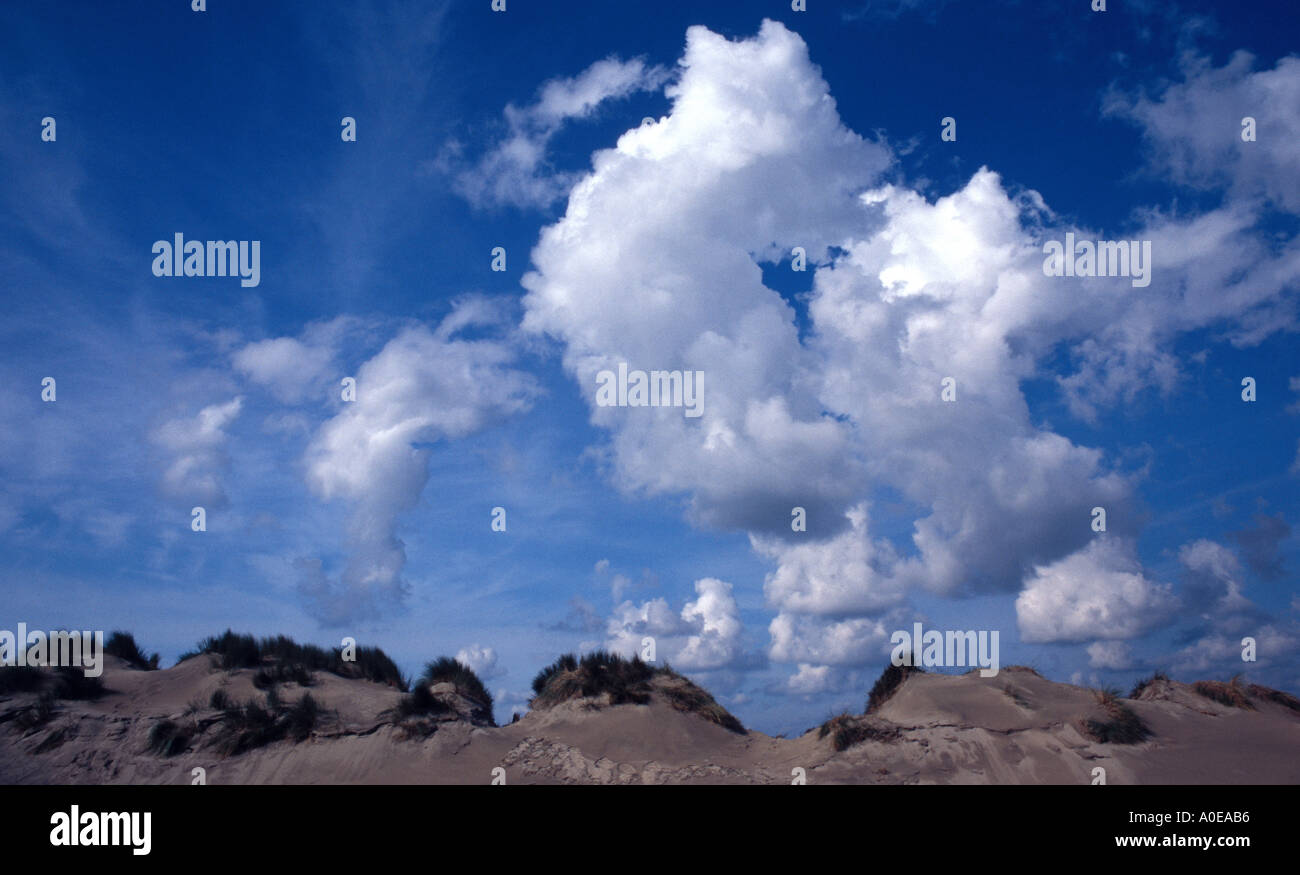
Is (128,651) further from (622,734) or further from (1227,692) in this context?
(1227,692)

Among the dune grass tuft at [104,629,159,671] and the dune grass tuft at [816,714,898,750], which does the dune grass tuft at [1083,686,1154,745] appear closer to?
the dune grass tuft at [816,714,898,750]

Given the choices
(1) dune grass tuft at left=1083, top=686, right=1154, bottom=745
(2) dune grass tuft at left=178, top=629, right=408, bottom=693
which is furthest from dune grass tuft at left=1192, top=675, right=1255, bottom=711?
(2) dune grass tuft at left=178, top=629, right=408, bottom=693

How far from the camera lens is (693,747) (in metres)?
21.1

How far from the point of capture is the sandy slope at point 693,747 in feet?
59.3

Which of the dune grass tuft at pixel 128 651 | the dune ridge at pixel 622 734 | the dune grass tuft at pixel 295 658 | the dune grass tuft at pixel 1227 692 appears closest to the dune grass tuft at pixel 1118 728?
the dune ridge at pixel 622 734

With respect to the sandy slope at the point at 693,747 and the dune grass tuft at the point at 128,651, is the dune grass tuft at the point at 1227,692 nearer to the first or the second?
the sandy slope at the point at 693,747

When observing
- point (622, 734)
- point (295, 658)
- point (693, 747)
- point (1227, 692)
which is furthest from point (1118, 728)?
point (295, 658)

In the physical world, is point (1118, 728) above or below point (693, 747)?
above

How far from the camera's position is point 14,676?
23.3 meters

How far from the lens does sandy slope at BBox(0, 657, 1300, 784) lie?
59.3 feet

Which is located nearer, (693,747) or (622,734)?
(693,747)
